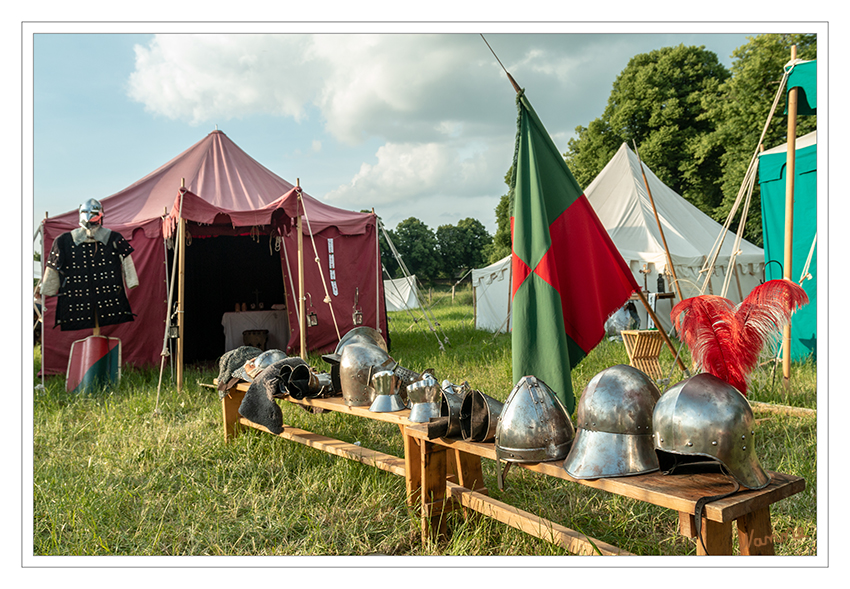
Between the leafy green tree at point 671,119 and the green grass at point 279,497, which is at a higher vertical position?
the leafy green tree at point 671,119

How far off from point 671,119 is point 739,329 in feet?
66.1

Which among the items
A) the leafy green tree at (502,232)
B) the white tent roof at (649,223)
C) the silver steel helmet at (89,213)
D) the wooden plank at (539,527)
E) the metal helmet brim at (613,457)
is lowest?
the wooden plank at (539,527)

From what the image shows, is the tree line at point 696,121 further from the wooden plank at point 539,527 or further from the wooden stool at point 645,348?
the wooden plank at point 539,527

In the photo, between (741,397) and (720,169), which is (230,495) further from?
(720,169)

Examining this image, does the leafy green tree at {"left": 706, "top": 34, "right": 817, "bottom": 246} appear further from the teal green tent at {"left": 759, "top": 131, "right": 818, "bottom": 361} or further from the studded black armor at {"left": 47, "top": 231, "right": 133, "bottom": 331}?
the studded black armor at {"left": 47, "top": 231, "right": 133, "bottom": 331}

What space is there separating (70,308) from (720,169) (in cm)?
1919

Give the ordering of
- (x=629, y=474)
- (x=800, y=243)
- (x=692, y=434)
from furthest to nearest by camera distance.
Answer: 1. (x=800, y=243)
2. (x=629, y=474)
3. (x=692, y=434)

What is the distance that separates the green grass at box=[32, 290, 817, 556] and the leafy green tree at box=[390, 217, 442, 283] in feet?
109

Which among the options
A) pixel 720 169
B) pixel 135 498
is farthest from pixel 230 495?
pixel 720 169

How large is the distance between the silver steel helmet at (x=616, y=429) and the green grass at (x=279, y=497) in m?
0.40

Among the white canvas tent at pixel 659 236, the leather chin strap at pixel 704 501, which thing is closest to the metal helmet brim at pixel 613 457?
the leather chin strap at pixel 704 501

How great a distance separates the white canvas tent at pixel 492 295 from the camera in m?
11.5

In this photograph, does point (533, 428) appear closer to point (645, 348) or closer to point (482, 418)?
point (482, 418)

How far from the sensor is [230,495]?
3.02m
